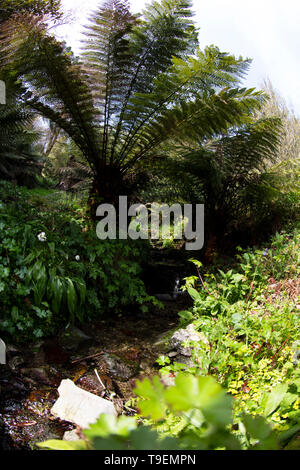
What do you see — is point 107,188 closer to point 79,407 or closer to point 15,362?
point 15,362

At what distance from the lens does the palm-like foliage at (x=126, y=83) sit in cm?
319

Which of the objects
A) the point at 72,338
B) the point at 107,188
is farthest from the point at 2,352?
the point at 107,188

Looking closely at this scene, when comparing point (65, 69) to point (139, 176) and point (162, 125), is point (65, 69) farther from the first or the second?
point (139, 176)

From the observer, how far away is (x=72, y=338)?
105 inches

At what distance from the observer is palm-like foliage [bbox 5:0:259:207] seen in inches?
125

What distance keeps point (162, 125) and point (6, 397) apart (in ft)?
9.68

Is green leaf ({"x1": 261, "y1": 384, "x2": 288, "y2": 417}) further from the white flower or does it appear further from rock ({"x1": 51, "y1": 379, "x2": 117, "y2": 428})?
the white flower

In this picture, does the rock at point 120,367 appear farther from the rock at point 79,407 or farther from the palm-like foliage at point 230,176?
the palm-like foliage at point 230,176

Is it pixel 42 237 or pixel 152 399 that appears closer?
pixel 152 399

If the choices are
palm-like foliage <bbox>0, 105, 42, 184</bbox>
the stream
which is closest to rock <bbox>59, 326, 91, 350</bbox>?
the stream

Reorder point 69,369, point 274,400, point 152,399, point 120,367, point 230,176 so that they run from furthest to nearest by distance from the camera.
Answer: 1. point 230,176
2. point 120,367
3. point 69,369
4. point 274,400
5. point 152,399

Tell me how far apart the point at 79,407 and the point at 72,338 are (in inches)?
34.8

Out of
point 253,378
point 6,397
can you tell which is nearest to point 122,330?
point 6,397

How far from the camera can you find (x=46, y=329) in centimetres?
256
